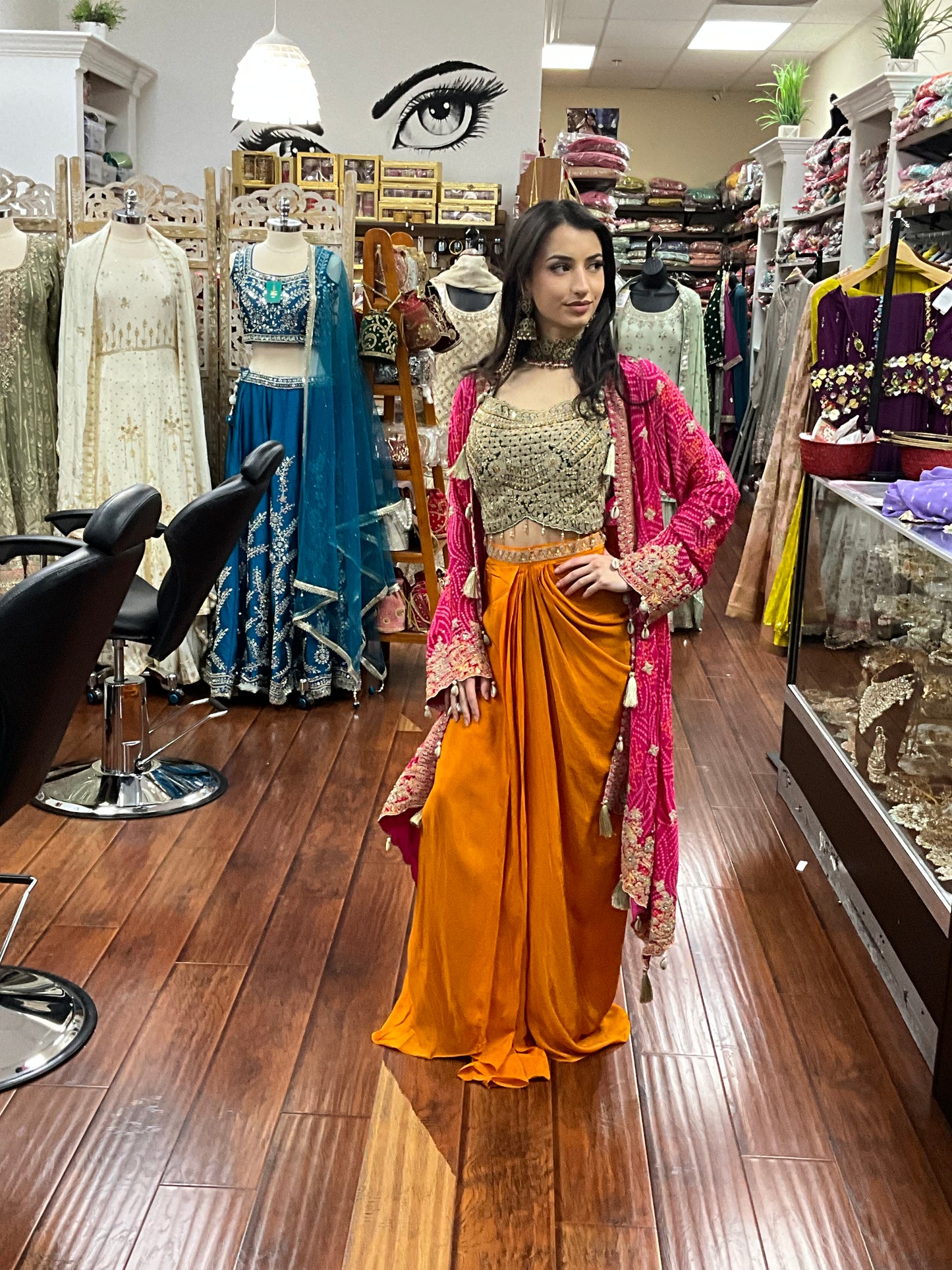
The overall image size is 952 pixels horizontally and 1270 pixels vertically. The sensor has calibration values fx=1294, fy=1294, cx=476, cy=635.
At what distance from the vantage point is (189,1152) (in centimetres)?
211

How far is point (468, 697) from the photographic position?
229cm

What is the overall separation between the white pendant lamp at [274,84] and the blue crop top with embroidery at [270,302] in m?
1.51

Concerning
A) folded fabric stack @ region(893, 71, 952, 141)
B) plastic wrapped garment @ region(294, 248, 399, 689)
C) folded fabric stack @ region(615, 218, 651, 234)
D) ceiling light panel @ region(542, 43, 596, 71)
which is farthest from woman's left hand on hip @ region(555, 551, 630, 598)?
folded fabric stack @ region(615, 218, 651, 234)

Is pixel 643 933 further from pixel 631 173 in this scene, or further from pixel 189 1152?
pixel 631 173

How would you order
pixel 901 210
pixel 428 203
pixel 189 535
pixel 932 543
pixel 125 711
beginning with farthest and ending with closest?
pixel 428 203 < pixel 901 210 < pixel 125 711 < pixel 189 535 < pixel 932 543

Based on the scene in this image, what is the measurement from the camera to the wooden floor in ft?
6.34

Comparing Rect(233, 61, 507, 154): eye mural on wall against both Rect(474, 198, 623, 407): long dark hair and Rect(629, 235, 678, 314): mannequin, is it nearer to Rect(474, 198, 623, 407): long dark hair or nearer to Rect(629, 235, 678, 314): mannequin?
Rect(629, 235, 678, 314): mannequin

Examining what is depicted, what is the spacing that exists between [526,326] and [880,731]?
4.56 ft

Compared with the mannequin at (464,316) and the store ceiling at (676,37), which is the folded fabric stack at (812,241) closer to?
the store ceiling at (676,37)

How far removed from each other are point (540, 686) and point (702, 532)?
0.39 meters

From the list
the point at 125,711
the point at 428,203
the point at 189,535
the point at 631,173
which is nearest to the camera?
the point at 189,535

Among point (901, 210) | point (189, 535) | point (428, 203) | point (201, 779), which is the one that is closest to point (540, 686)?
point (189, 535)

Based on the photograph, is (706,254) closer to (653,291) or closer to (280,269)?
(653,291)

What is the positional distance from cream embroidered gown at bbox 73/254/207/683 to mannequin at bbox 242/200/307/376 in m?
0.29
